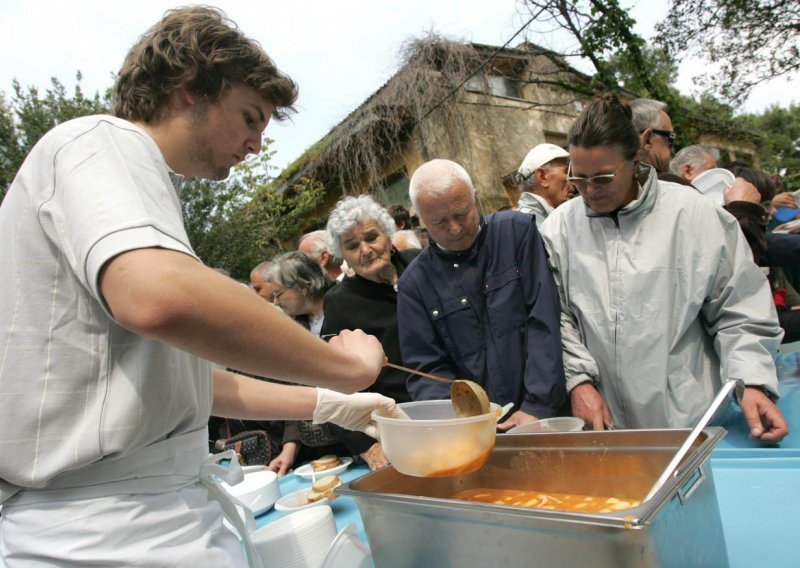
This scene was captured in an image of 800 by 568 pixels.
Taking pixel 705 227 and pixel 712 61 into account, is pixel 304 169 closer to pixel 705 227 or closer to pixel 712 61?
pixel 712 61

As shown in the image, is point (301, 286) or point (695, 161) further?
point (695, 161)

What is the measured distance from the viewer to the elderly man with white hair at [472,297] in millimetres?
1878

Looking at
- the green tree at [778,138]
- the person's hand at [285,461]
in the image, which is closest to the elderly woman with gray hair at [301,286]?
the person's hand at [285,461]

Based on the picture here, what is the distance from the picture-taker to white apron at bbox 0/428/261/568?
70 cm

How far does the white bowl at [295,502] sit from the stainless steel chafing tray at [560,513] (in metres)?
0.56

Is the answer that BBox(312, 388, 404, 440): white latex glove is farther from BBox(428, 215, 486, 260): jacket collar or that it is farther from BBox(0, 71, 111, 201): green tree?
BBox(0, 71, 111, 201): green tree

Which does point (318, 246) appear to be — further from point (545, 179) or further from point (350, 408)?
point (350, 408)

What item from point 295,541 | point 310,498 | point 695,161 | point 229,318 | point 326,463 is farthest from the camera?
point 695,161

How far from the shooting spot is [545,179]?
293 centimetres

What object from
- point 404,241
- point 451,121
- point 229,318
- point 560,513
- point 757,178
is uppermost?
point 451,121

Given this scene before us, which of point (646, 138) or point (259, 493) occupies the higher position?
point (646, 138)

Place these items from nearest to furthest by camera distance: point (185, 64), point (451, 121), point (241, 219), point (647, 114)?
point (185, 64) < point (647, 114) < point (451, 121) < point (241, 219)

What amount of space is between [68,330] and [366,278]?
5.98 ft

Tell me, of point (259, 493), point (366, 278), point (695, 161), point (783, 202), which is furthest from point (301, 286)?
point (783, 202)
